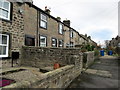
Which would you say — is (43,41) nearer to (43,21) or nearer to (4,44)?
(43,21)

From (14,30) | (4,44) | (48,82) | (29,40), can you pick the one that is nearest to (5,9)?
(14,30)

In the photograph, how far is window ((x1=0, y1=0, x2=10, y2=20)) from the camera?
255 inches

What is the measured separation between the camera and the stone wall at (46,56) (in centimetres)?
647

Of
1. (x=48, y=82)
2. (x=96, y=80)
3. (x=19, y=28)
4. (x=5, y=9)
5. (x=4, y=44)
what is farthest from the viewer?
(x=19, y=28)

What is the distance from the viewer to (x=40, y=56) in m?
7.27

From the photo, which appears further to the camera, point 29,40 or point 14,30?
point 29,40

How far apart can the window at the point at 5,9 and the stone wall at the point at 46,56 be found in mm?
2774

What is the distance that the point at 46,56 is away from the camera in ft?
23.3

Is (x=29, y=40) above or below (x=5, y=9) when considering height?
below

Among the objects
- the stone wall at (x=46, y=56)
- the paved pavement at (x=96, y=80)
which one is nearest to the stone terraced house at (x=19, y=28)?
the stone wall at (x=46, y=56)

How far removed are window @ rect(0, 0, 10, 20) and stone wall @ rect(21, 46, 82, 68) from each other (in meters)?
2.77

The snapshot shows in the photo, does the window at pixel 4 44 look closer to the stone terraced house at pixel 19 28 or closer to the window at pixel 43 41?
the stone terraced house at pixel 19 28

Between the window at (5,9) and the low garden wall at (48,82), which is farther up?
the window at (5,9)

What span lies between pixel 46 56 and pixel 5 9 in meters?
4.51
